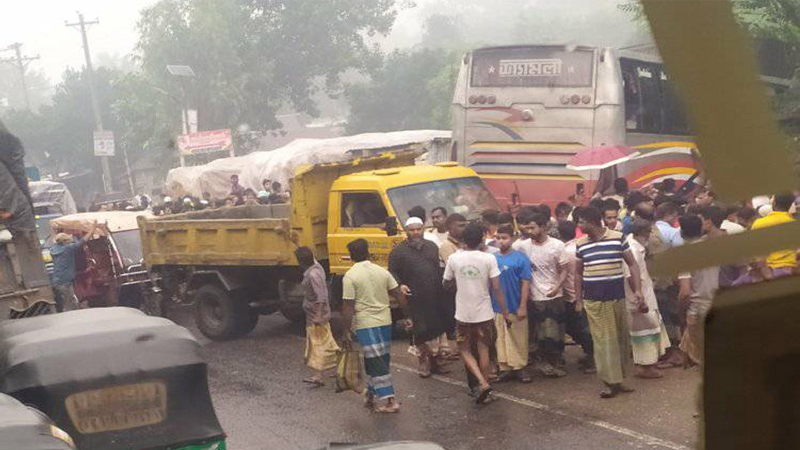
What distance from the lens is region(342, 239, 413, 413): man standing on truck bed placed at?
863cm

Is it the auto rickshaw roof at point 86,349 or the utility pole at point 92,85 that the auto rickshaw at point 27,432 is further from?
the utility pole at point 92,85

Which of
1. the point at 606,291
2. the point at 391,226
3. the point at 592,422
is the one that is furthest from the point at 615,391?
the point at 391,226

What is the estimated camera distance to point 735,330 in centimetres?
80

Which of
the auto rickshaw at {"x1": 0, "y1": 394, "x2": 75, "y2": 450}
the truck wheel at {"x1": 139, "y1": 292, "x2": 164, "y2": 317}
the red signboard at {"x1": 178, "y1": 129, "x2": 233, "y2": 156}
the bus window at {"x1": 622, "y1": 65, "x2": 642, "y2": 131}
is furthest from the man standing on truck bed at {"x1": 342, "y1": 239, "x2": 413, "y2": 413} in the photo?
the red signboard at {"x1": 178, "y1": 129, "x2": 233, "y2": 156}

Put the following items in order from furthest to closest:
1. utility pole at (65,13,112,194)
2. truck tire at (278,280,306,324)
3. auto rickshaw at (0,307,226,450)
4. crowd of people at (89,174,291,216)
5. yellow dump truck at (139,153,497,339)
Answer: utility pole at (65,13,112,194), crowd of people at (89,174,291,216), truck tire at (278,280,306,324), yellow dump truck at (139,153,497,339), auto rickshaw at (0,307,226,450)

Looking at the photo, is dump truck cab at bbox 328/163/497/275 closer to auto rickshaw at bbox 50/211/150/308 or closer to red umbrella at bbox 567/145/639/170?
red umbrella at bbox 567/145/639/170

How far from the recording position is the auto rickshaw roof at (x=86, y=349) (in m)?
5.61

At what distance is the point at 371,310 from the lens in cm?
865

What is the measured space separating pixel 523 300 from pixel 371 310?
1380 millimetres

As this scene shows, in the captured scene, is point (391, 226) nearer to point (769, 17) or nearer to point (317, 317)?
point (317, 317)

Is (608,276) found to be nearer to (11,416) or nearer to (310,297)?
(310,297)

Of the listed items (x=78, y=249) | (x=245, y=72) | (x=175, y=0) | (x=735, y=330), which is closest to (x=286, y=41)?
(x=245, y=72)

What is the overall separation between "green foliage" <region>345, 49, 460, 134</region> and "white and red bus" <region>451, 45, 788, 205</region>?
24.0 m

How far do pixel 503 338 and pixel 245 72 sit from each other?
30.6m
